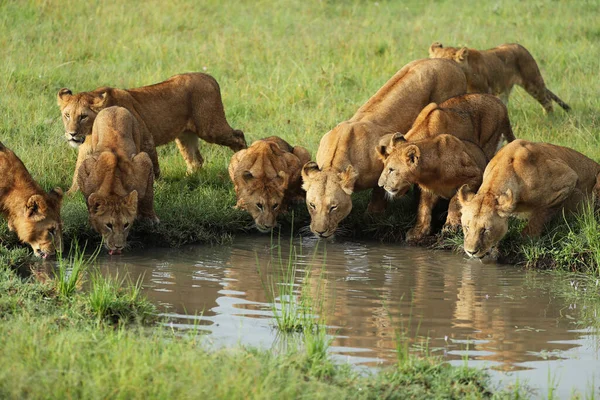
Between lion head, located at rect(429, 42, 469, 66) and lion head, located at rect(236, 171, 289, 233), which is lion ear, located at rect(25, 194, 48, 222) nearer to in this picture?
lion head, located at rect(236, 171, 289, 233)

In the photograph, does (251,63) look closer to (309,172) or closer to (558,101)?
(558,101)

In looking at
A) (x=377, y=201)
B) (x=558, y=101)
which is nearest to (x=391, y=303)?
(x=377, y=201)

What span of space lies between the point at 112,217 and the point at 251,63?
256 inches

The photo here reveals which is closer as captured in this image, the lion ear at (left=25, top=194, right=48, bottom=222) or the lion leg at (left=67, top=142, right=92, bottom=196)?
the lion ear at (left=25, top=194, right=48, bottom=222)

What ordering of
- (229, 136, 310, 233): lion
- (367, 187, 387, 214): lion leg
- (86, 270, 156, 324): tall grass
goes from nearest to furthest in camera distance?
(86, 270, 156, 324): tall grass, (229, 136, 310, 233): lion, (367, 187, 387, 214): lion leg

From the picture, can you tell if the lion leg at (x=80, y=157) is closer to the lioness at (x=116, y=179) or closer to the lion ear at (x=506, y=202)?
the lioness at (x=116, y=179)

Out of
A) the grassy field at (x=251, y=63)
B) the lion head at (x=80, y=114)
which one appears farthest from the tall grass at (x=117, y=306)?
the lion head at (x=80, y=114)

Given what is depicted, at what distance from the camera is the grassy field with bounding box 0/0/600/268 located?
1049cm

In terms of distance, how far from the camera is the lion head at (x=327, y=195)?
370 inches

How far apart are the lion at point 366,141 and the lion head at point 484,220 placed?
125cm

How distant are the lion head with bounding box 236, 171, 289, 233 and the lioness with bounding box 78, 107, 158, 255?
34.6 inches

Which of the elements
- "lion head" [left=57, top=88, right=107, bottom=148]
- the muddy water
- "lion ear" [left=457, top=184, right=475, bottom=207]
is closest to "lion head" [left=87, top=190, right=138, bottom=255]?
the muddy water

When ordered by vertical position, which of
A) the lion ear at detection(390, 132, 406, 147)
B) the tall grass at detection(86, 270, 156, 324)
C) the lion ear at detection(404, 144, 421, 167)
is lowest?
the tall grass at detection(86, 270, 156, 324)

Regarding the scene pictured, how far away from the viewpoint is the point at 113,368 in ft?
17.6
